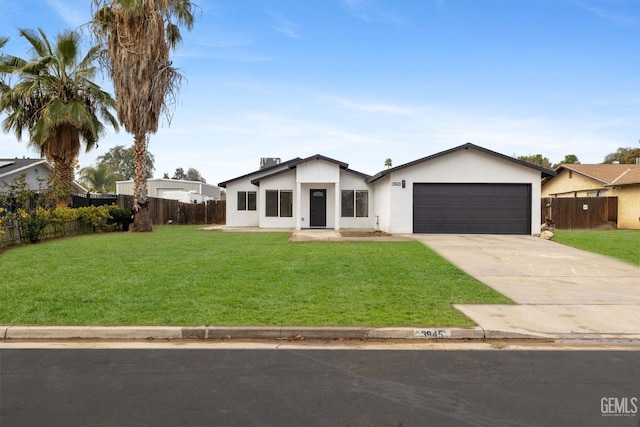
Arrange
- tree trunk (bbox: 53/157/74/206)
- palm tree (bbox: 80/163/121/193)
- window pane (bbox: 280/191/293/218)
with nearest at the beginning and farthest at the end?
tree trunk (bbox: 53/157/74/206), window pane (bbox: 280/191/293/218), palm tree (bbox: 80/163/121/193)

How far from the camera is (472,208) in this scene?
19.3 meters

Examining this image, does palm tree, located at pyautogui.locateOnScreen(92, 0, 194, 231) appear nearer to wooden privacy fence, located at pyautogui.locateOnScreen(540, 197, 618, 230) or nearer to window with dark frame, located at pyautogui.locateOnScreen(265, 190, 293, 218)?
window with dark frame, located at pyautogui.locateOnScreen(265, 190, 293, 218)

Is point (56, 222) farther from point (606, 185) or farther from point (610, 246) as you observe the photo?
point (606, 185)

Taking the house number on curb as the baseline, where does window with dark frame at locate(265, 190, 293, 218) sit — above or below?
above

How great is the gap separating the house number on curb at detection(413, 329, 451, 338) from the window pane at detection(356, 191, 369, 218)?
18447mm

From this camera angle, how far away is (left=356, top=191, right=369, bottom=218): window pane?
2414 centimetres

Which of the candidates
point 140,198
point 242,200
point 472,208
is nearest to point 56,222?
point 140,198

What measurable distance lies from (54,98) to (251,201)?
36.6ft

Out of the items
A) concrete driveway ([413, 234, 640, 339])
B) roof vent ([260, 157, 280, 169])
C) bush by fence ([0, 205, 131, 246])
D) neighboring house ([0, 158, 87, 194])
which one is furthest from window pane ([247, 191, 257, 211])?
concrete driveway ([413, 234, 640, 339])

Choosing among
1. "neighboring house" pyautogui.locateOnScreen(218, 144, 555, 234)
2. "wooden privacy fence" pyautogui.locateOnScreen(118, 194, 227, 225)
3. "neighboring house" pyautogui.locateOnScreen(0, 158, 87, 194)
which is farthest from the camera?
"wooden privacy fence" pyautogui.locateOnScreen(118, 194, 227, 225)

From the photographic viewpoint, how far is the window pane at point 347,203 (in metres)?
24.2
